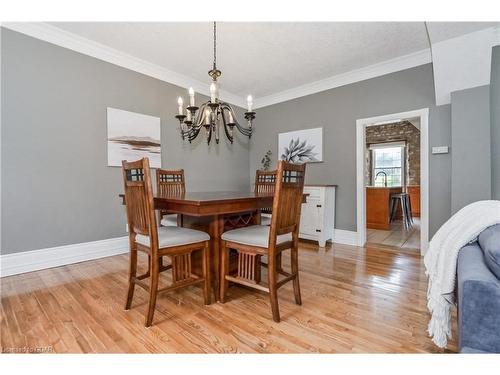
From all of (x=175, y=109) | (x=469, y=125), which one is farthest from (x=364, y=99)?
(x=175, y=109)

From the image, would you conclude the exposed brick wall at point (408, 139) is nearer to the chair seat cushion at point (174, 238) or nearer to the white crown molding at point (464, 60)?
the white crown molding at point (464, 60)

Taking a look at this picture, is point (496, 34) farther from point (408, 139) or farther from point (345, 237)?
point (408, 139)

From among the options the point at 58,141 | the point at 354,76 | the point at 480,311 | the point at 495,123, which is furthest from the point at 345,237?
the point at 58,141

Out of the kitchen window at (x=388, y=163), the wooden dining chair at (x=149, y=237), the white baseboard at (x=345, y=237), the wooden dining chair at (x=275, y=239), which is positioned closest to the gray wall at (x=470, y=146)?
the white baseboard at (x=345, y=237)

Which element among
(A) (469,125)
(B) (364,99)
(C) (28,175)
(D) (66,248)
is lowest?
(D) (66,248)

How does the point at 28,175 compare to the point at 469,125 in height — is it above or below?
below

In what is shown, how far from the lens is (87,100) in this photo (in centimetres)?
287

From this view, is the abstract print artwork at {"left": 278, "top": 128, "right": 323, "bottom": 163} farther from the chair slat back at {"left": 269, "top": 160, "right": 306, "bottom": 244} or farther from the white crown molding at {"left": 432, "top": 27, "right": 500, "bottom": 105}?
the chair slat back at {"left": 269, "top": 160, "right": 306, "bottom": 244}

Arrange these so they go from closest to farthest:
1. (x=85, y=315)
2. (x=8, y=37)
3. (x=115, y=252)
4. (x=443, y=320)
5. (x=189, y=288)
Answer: (x=443, y=320) < (x=85, y=315) < (x=189, y=288) < (x=8, y=37) < (x=115, y=252)

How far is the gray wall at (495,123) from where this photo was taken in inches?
101

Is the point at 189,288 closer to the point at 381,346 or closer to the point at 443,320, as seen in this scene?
the point at 381,346

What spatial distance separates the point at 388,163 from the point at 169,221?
6.72m

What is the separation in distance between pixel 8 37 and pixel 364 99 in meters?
4.10

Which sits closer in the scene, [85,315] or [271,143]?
[85,315]
